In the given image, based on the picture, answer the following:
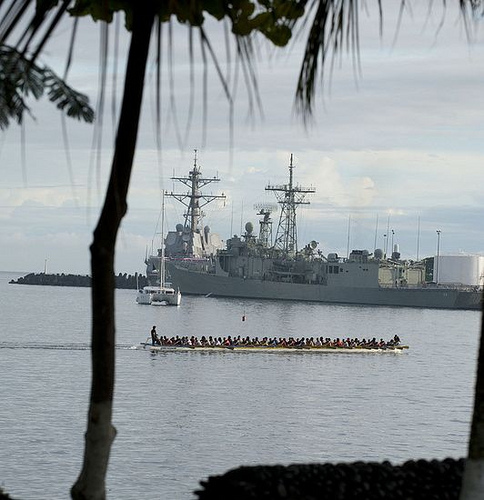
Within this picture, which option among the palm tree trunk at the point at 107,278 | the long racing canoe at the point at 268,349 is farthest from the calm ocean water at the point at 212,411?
the palm tree trunk at the point at 107,278

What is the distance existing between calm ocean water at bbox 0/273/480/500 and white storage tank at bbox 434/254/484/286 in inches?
3279

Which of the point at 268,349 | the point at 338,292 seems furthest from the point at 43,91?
the point at 338,292

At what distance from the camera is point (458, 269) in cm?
17488

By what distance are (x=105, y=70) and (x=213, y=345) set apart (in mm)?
62281

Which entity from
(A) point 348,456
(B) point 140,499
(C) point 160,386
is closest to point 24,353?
(C) point 160,386

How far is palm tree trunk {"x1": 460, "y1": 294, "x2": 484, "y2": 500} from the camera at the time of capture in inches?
231

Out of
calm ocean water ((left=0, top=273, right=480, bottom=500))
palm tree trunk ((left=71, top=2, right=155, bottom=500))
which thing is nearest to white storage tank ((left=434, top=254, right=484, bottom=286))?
calm ocean water ((left=0, top=273, right=480, bottom=500))

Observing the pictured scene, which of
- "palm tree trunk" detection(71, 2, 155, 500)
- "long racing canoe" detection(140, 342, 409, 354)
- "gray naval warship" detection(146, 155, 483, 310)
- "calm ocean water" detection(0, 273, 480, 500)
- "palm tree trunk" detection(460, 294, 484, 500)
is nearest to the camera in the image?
"palm tree trunk" detection(460, 294, 484, 500)

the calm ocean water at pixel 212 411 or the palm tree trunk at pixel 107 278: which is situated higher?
the palm tree trunk at pixel 107 278

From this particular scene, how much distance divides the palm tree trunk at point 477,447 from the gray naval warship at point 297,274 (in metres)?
151

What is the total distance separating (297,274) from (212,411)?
12031cm

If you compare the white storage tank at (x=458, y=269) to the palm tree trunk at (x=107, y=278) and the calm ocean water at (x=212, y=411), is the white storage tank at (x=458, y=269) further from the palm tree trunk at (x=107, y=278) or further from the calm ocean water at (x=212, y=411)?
the palm tree trunk at (x=107, y=278)

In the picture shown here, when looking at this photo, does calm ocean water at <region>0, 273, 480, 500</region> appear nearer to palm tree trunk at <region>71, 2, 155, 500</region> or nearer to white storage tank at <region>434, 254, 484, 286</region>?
palm tree trunk at <region>71, 2, 155, 500</region>

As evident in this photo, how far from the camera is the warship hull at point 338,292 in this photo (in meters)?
163
